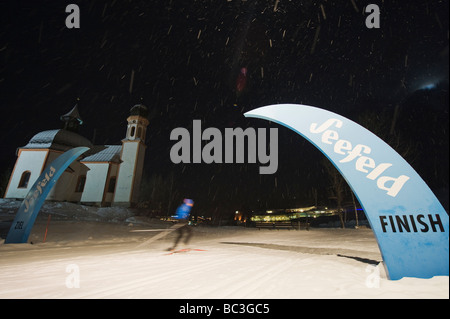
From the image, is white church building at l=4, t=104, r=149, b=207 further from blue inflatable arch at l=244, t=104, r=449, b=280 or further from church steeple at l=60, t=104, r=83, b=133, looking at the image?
blue inflatable arch at l=244, t=104, r=449, b=280

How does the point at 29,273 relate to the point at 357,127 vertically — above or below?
below

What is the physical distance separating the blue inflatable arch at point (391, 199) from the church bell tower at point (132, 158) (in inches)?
1200

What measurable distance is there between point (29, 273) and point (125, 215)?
23.6m

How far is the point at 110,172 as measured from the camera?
31.1m

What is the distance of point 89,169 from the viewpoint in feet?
103

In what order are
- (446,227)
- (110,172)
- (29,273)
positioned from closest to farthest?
(446,227), (29,273), (110,172)

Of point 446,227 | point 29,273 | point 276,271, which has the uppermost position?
point 446,227

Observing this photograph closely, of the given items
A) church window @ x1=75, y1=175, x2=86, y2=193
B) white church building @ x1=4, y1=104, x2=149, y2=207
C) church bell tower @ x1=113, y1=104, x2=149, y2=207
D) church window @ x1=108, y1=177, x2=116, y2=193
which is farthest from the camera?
church window @ x1=108, y1=177, x2=116, y2=193

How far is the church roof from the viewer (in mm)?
31562

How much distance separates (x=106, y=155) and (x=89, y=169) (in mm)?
3063

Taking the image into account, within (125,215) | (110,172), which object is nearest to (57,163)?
(125,215)

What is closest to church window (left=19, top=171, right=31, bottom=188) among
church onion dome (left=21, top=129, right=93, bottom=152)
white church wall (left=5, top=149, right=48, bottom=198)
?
white church wall (left=5, top=149, right=48, bottom=198)

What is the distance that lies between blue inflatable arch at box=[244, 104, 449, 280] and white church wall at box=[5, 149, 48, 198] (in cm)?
3502
